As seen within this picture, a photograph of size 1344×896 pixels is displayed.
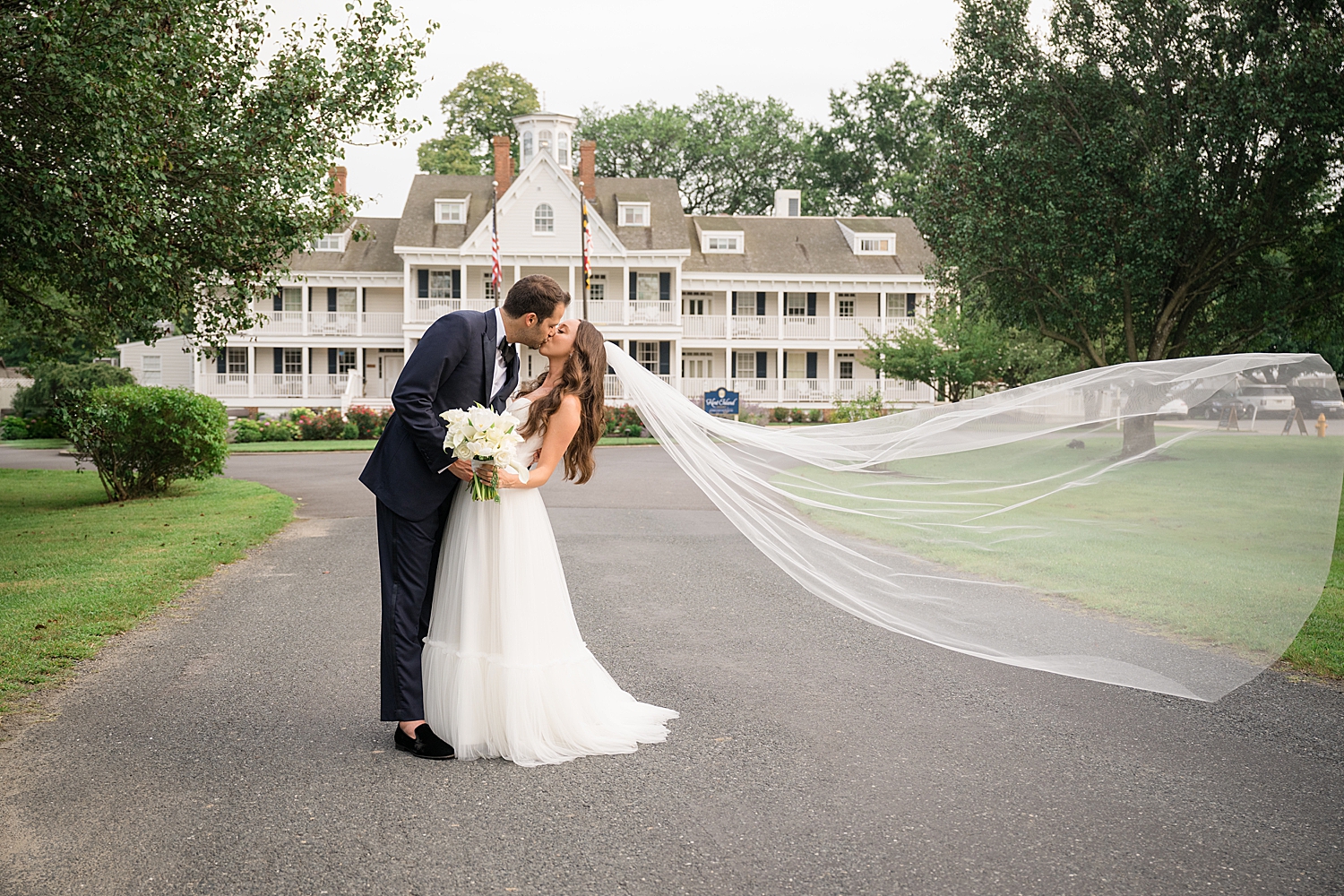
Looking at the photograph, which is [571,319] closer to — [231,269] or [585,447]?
[585,447]

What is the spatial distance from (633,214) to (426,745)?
42.4m

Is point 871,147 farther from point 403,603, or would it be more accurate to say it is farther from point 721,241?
point 403,603

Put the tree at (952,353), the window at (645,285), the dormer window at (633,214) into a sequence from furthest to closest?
the dormer window at (633,214)
the window at (645,285)
the tree at (952,353)

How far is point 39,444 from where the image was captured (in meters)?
33.2

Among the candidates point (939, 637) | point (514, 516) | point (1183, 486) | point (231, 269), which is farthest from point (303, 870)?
point (231, 269)

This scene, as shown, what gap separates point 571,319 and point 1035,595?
2.75m

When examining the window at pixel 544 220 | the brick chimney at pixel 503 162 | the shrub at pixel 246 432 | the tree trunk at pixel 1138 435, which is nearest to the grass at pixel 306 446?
the shrub at pixel 246 432

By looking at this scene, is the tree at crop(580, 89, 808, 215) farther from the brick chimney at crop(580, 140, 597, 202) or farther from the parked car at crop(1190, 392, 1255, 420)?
the parked car at crop(1190, 392, 1255, 420)

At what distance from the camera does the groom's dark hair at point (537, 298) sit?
15.3ft

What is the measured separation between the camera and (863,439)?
246 inches

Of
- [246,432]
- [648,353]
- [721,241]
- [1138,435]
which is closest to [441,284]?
[648,353]

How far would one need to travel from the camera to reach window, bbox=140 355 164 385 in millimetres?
47375

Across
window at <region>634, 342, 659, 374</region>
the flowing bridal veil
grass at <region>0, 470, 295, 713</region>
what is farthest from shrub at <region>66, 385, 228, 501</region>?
window at <region>634, 342, 659, 374</region>

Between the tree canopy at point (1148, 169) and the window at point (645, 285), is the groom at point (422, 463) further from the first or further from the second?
the window at point (645, 285)
